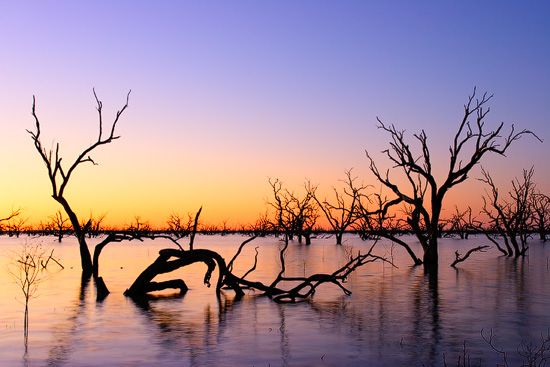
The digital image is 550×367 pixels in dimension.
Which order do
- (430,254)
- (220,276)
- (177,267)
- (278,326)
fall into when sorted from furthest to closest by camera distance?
(430,254), (220,276), (177,267), (278,326)

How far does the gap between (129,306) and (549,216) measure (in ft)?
166

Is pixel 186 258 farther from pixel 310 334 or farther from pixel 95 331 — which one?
pixel 310 334

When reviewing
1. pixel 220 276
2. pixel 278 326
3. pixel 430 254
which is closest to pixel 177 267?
pixel 220 276

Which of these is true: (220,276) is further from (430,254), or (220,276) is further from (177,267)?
(430,254)

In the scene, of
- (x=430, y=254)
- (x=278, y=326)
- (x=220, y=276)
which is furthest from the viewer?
(x=430, y=254)

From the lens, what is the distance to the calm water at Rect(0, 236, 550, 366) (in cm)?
965

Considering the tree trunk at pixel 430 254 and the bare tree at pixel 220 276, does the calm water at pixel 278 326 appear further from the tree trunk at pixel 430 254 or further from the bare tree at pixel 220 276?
the tree trunk at pixel 430 254

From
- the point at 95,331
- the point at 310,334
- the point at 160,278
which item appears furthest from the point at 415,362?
the point at 160,278

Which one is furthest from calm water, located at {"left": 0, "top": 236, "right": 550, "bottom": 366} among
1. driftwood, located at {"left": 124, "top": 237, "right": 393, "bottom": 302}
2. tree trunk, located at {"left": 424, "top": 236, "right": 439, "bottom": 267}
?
tree trunk, located at {"left": 424, "top": 236, "right": 439, "bottom": 267}

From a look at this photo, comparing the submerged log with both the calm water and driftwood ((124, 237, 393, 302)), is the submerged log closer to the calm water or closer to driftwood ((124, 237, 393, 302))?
driftwood ((124, 237, 393, 302))

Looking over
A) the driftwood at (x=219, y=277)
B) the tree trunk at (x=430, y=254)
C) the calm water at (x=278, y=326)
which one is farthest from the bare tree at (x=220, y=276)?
the tree trunk at (x=430, y=254)

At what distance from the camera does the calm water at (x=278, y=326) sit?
9.65 meters

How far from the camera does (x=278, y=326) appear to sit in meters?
12.4

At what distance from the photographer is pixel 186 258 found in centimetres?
1628
